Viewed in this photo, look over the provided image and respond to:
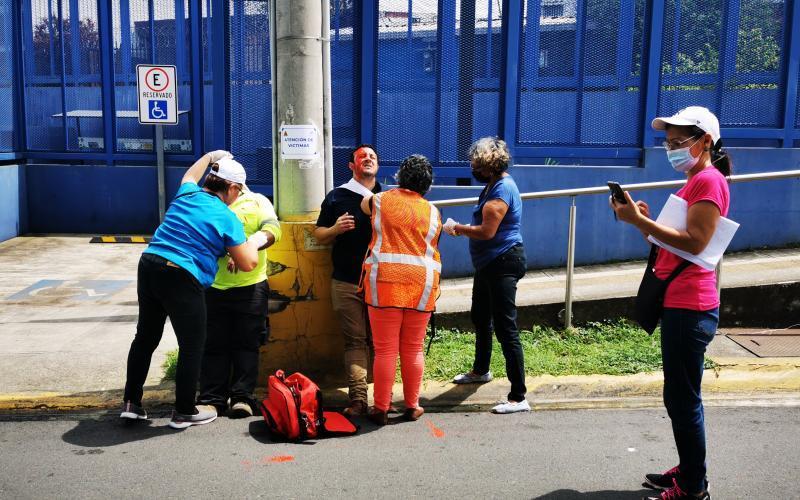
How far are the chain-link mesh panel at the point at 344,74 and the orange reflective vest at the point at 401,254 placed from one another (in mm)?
4124

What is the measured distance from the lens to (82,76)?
13.7m

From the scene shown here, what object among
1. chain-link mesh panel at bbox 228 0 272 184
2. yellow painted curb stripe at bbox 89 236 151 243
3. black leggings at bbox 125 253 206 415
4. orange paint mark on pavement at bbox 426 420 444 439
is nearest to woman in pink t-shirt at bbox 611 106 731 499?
orange paint mark on pavement at bbox 426 420 444 439

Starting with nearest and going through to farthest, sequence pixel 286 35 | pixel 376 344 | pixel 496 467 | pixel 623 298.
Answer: pixel 496 467
pixel 376 344
pixel 286 35
pixel 623 298

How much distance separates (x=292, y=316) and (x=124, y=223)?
897 cm

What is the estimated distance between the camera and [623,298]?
22.8ft

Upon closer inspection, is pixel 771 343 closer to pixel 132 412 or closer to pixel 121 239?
pixel 132 412

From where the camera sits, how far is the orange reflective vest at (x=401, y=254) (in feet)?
16.6

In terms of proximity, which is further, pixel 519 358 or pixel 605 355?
pixel 605 355

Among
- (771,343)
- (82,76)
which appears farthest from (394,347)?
(82,76)

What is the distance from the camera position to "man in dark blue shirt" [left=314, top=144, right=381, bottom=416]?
215 inches

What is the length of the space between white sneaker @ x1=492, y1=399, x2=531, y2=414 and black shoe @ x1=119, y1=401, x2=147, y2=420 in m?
A: 2.24

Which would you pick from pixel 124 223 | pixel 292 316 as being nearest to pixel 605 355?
pixel 292 316

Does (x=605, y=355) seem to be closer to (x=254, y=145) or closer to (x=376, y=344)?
(x=376, y=344)

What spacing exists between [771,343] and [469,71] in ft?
13.8
